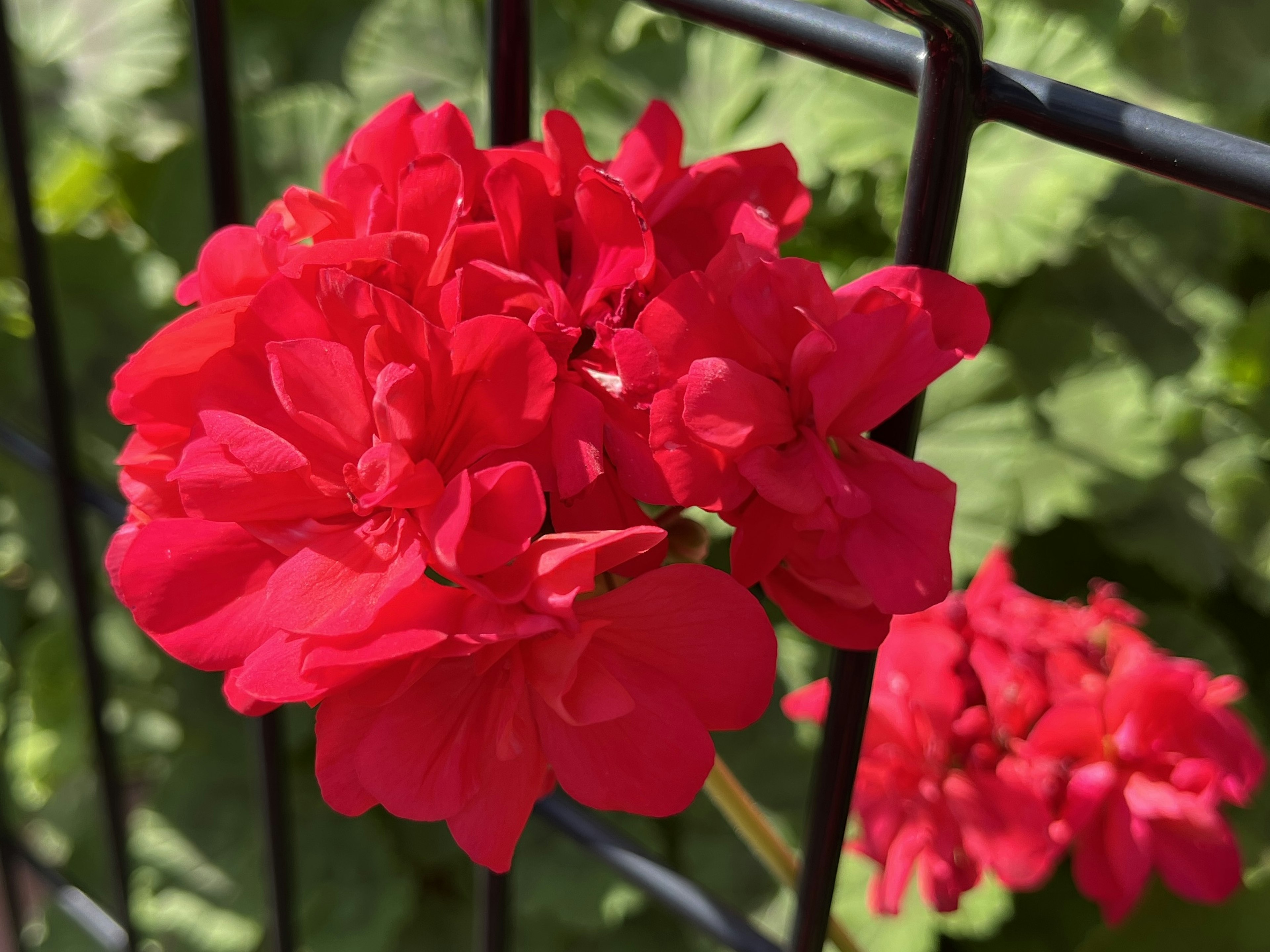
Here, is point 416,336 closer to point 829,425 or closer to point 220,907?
point 829,425

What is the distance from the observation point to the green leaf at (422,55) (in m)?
1.20

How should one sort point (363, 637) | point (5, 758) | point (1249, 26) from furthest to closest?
point (5, 758) → point (1249, 26) → point (363, 637)

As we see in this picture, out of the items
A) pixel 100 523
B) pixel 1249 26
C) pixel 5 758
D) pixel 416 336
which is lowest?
pixel 5 758

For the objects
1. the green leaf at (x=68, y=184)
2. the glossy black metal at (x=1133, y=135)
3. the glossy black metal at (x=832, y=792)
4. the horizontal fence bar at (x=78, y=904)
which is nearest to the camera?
the glossy black metal at (x=1133, y=135)

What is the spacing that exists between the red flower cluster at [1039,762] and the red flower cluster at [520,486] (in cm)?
30

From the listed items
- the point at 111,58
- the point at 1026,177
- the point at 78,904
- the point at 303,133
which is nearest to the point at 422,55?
the point at 303,133

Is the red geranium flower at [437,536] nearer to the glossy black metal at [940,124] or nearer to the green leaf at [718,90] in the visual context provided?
the glossy black metal at [940,124]

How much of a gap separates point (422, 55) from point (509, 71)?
794 millimetres

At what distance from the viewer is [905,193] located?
1.27 feet

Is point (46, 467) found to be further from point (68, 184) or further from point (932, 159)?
point (68, 184)

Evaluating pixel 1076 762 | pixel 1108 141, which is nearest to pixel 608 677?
pixel 1108 141

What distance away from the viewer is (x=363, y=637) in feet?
0.96

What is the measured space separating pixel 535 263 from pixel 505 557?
0.09 meters

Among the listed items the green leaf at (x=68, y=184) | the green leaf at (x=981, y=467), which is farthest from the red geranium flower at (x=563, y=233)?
the green leaf at (x=68, y=184)
